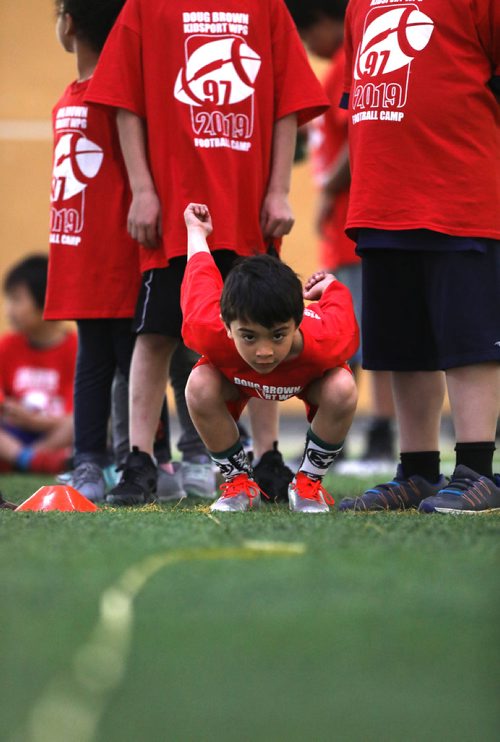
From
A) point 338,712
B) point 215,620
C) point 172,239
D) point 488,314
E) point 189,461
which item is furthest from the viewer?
point 189,461

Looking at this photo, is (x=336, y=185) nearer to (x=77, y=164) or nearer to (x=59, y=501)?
(x=77, y=164)

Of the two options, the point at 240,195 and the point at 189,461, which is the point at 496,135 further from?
Result: the point at 189,461

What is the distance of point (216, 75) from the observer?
102 inches

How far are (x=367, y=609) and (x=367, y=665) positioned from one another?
0.14m

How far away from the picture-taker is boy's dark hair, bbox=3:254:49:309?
4.61 metres

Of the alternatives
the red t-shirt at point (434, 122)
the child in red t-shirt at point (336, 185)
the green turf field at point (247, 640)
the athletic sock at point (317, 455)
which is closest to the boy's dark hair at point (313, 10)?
the child in red t-shirt at point (336, 185)

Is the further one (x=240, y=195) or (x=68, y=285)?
(x=68, y=285)

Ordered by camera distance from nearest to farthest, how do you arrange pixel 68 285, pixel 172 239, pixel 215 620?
pixel 215 620
pixel 172 239
pixel 68 285

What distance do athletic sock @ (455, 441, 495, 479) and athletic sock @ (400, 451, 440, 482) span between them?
9.2 inches

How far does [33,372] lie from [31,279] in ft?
1.33

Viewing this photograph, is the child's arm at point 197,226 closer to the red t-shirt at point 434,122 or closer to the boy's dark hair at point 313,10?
the red t-shirt at point 434,122

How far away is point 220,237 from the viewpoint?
2562 millimetres

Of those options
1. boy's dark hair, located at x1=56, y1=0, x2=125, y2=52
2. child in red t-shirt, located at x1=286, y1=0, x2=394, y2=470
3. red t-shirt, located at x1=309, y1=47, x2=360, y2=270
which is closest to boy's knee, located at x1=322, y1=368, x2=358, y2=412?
boy's dark hair, located at x1=56, y1=0, x2=125, y2=52

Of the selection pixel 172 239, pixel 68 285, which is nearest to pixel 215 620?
pixel 172 239
